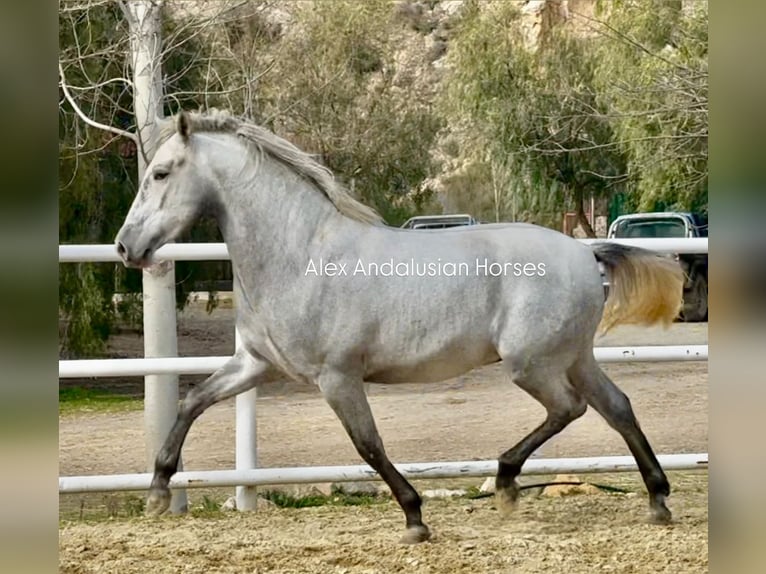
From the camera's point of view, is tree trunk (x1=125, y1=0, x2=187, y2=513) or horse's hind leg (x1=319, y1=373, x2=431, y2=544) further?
tree trunk (x1=125, y1=0, x2=187, y2=513)

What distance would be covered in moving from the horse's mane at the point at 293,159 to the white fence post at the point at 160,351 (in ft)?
1.74

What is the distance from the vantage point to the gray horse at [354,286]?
12.4 feet

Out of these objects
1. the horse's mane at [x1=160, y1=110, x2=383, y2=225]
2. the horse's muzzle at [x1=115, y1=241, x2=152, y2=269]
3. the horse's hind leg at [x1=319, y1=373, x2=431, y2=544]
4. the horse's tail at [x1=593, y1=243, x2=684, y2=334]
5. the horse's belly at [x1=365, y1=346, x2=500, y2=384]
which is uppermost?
the horse's mane at [x1=160, y1=110, x2=383, y2=225]

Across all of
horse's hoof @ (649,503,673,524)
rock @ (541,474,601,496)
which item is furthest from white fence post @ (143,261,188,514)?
horse's hoof @ (649,503,673,524)

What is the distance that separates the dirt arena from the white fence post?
5cm

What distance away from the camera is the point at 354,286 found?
3768 mm

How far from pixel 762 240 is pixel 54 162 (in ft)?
7.42

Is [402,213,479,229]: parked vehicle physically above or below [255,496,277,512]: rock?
above

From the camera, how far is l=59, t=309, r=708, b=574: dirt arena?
149 inches

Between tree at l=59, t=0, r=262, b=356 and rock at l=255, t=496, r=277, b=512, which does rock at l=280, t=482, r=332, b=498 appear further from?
tree at l=59, t=0, r=262, b=356

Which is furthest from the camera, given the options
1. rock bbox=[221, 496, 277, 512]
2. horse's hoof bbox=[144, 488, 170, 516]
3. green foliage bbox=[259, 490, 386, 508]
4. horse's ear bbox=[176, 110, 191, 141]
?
rock bbox=[221, 496, 277, 512]

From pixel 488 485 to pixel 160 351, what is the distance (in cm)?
130

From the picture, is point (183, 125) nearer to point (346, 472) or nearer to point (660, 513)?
point (346, 472)

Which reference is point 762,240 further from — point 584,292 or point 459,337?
point 459,337
